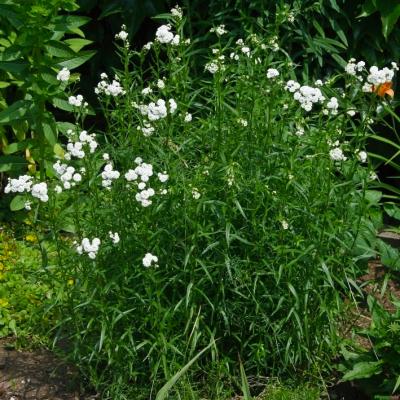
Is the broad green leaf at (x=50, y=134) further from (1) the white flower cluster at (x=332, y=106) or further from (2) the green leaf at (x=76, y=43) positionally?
(1) the white flower cluster at (x=332, y=106)

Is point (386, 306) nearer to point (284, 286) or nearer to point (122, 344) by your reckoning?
point (284, 286)

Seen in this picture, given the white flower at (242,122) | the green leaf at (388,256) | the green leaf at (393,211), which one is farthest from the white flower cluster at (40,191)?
the green leaf at (393,211)

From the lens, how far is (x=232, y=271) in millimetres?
3842

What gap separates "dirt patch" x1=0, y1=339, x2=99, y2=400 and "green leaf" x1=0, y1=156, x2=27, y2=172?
1.42m

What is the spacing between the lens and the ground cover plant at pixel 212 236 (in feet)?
12.3

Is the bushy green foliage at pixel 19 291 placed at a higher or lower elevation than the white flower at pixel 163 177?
lower

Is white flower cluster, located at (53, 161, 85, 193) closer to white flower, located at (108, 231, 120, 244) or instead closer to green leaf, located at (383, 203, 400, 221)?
white flower, located at (108, 231, 120, 244)

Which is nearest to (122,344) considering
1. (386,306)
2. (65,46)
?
(386,306)

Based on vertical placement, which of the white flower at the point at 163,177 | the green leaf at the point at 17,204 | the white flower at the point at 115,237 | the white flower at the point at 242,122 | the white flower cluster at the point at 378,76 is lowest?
the green leaf at the point at 17,204

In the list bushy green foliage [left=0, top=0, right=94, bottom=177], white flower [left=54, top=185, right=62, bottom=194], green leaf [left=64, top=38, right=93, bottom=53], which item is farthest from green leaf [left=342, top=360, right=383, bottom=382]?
green leaf [left=64, top=38, right=93, bottom=53]

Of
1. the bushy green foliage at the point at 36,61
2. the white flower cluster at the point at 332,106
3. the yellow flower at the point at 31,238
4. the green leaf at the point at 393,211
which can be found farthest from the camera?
the yellow flower at the point at 31,238

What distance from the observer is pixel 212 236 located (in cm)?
383

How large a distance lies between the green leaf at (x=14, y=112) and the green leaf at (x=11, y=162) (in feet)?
1.18

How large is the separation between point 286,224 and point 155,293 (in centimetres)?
63
